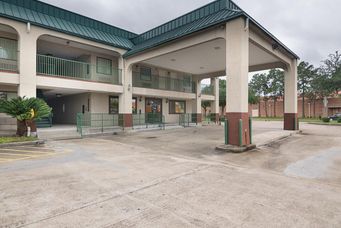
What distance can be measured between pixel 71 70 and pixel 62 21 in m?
3.33

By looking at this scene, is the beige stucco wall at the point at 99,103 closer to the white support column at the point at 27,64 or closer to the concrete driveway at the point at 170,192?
the white support column at the point at 27,64

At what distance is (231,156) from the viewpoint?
7.80 metres

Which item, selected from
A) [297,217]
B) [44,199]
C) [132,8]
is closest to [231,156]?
[297,217]

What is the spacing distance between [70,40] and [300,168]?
47.3 feet

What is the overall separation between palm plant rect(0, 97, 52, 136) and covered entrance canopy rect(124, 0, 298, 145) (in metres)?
7.11

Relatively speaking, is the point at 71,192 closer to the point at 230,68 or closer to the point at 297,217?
the point at 297,217

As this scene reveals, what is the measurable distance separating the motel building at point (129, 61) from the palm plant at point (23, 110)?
4.65 feet

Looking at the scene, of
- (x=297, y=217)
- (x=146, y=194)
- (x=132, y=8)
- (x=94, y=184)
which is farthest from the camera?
(x=132, y=8)

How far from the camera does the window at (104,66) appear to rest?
16.8m

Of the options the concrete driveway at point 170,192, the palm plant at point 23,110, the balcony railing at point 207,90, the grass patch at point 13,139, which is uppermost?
the balcony railing at point 207,90

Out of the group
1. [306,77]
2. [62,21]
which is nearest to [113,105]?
[62,21]

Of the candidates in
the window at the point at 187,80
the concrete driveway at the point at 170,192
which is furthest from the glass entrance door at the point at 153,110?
the concrete driveway at the point at 170,192

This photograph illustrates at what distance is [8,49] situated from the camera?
12.8 metres

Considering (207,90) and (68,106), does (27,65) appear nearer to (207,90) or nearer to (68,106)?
(68,106)
